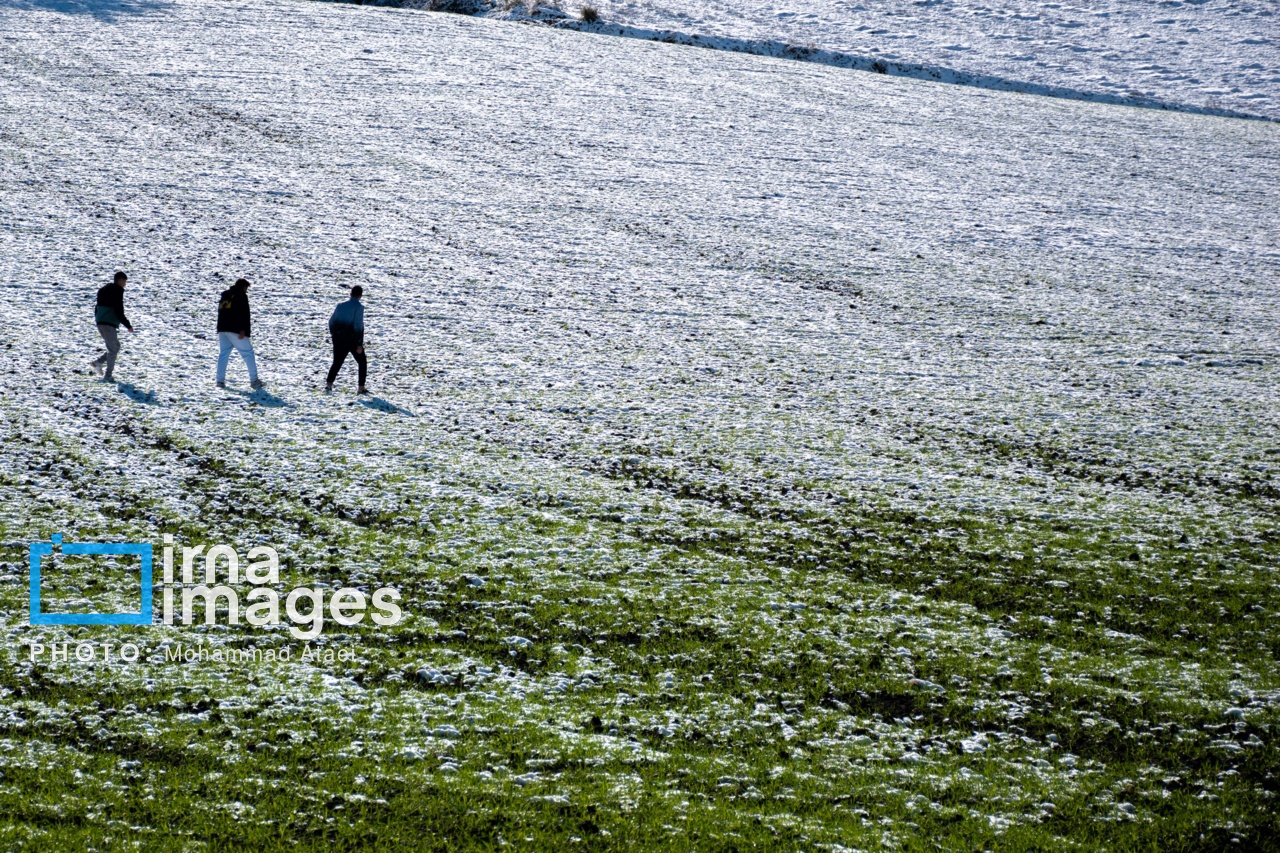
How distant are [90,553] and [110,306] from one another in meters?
→ 8.43

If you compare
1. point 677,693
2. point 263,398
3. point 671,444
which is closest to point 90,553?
point 263,398

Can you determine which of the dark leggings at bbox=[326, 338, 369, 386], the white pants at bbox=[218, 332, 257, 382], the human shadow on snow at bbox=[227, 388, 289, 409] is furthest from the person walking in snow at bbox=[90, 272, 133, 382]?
the dark leggings at bbox=[326, 338, 369, 386]

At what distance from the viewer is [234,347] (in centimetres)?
2066

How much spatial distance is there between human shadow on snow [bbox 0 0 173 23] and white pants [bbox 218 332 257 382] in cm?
3998

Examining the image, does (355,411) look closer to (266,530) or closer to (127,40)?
(266,530)

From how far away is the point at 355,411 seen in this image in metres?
19.7

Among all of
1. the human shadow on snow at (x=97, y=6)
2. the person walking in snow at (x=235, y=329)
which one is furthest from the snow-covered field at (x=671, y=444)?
the human shadow on snow at (x=97, y=6)

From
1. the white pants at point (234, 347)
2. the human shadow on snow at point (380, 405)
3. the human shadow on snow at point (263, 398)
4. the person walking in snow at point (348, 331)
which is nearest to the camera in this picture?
the human shadow on snow at point (263, 398)

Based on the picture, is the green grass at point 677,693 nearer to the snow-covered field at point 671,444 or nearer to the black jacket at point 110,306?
the snow-covered field at point 671,444

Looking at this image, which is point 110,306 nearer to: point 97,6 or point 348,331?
point 348,331

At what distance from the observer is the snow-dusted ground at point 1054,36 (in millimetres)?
49969

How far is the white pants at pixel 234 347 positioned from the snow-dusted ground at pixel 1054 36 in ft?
130

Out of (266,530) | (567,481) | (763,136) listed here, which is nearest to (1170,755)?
(567,481)

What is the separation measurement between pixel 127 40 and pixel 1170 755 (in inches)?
2082
